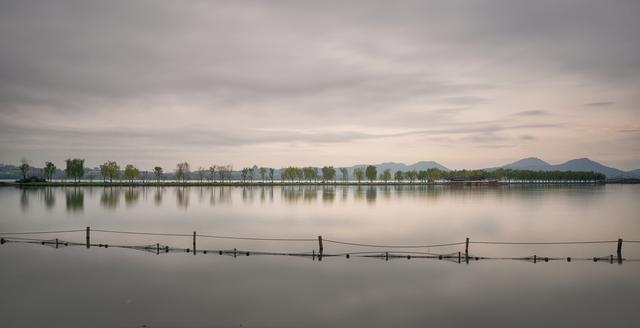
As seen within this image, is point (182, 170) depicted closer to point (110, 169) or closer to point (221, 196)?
point (110, 169)

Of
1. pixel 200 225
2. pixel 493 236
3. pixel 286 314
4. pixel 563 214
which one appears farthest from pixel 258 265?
pixel 563 214

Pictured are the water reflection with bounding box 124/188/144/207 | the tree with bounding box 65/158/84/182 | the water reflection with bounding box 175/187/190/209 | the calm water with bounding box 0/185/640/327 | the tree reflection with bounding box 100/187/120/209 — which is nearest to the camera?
the calm water with bounding box 0/185/640/327

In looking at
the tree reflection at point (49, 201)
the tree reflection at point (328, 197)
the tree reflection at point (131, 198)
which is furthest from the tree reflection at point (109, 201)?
the tree reflection at point (328, 197)

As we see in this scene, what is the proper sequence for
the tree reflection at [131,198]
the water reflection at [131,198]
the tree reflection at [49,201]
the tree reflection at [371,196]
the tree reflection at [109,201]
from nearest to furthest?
the tree reflection at [49,201], the tree reflection at [109,201], the water reflection at [131,198], the tree reflection at [131,198], the tree reflection at [371,196]

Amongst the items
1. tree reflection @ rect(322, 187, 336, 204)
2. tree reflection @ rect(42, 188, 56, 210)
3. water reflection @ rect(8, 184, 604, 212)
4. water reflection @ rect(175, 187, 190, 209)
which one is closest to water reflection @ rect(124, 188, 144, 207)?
water reflection @ rect(8, 184, 604, 212)

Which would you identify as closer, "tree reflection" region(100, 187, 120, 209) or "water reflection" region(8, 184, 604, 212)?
"tree reflection" region(100, 187, 120, 209)

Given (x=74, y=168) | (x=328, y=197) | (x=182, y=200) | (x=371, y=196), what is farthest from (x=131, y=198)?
(x=74, y=168)

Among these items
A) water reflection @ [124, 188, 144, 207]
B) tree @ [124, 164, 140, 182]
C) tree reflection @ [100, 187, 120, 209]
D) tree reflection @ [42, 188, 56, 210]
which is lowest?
water reflection @ [124, 188, 144, 207]

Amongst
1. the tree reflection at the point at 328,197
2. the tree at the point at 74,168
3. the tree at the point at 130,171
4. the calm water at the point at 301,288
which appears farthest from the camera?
the tree at the point at 130,171

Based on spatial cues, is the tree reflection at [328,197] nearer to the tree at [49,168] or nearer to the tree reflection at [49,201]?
the tree reflection at [49,201]

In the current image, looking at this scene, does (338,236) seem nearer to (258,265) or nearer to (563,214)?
(258,265)

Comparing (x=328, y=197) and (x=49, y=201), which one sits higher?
(x=49, y=201)

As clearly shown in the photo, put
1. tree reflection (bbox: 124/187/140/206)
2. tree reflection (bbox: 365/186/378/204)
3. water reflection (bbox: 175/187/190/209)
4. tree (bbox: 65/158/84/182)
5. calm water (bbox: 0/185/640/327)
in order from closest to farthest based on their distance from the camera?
calm water (bbox: 0/185/640/327), water reflection (bbox: 175/187/190/209), tree reflection (bbox: 124/187/140/206), tree reflection (bbox: 365/186/378/204), tree (bbox: 65/158/84/182)

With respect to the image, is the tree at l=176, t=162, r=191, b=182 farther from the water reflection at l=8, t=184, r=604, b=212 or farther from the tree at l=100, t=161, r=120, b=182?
the water reflection at l=8, t=184, r=604, b=212
